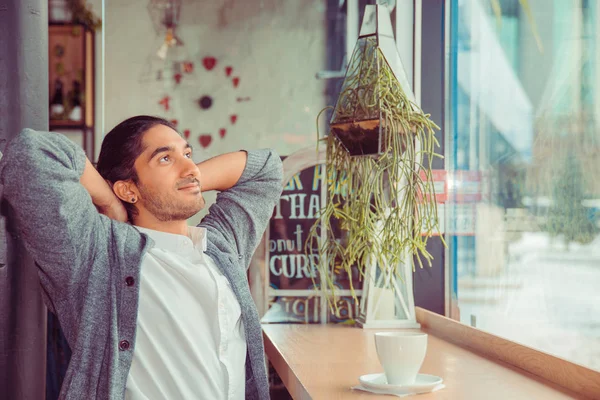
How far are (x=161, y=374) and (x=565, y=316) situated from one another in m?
1.14

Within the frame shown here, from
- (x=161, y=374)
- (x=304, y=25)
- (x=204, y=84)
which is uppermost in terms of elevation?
(x=304, y=25)

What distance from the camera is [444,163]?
2.97 m

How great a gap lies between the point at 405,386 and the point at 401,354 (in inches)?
2.6

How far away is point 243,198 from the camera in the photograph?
2.06 m

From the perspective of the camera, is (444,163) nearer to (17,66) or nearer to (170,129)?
(170,129)

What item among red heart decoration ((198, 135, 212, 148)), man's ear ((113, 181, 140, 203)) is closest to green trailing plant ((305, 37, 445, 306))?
man's ear ((113, 181, 140, 203))

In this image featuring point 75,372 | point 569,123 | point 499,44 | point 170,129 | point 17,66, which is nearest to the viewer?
point 17,66

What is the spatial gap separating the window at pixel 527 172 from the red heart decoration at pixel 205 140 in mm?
964

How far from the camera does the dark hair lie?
5.87 ft

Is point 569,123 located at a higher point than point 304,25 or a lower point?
lower

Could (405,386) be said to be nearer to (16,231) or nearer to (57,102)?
(16,231)

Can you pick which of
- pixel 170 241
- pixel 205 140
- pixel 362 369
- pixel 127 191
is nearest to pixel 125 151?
pixel 127 191

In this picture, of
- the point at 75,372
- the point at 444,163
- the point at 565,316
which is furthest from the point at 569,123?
the point at 75,372

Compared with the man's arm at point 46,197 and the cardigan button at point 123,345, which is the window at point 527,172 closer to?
the cardigan button at point 123,345
